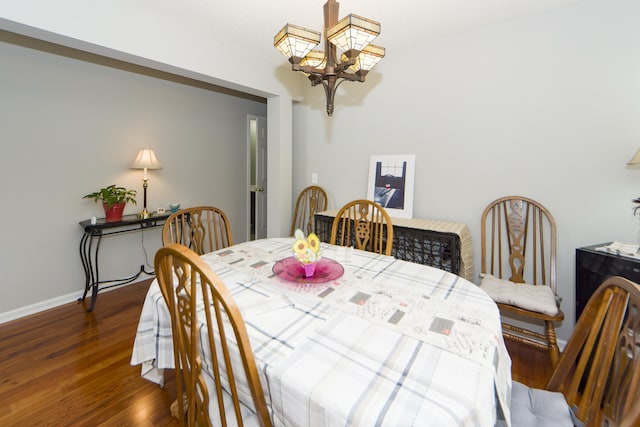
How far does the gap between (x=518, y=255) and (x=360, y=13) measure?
207 centimetres

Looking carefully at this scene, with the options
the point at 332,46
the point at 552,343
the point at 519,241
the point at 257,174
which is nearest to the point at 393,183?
the point at 519,241

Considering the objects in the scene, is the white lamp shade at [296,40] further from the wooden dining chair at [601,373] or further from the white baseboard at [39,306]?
the white baseboard at [39,306]

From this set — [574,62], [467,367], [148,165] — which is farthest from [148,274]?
[574,62]

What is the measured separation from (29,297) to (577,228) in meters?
4.28

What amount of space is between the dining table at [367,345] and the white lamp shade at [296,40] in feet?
3.37

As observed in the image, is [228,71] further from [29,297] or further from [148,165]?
[29,297]

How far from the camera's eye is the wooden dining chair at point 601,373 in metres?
0.72

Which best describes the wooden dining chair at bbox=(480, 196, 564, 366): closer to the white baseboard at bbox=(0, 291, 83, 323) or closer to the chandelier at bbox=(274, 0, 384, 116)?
the chandelier at bbox=(274, 0, 384, 116)

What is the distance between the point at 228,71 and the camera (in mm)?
2561

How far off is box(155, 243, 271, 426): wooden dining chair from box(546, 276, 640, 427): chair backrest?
0.80 meters

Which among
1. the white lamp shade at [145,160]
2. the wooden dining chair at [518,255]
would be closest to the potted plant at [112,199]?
the white lamp shade at [145,160]

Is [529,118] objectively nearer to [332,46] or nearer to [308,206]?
[332,46]

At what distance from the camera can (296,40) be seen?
50.5 inches

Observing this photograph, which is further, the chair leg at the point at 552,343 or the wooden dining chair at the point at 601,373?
the chair leg at the point at 552,343
